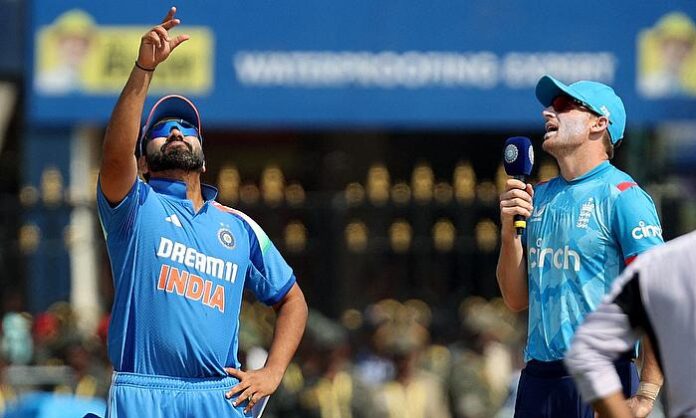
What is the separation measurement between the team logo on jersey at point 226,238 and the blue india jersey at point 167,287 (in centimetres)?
1

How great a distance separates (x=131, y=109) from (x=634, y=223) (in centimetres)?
183

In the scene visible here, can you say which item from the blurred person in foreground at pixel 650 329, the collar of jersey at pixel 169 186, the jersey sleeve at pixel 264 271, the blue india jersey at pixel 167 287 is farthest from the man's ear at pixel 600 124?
the blurred person in foreground at pixel 650 329

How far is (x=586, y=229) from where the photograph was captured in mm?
5242

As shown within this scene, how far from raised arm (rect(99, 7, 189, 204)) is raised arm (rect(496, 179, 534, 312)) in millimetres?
1371

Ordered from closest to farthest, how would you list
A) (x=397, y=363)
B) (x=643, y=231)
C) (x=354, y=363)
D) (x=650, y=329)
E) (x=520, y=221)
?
(x=650, y=329)
(x=643, y=231)
(x=520, y=221)
(x=397, y=363)
(x=354, y=363)

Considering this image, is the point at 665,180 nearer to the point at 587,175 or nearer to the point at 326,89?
the point at 326,89

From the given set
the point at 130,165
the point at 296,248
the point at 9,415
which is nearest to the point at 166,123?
the point at 130,165

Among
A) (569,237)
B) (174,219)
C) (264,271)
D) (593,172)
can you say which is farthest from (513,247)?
(174,219)

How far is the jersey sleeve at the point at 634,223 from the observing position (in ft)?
16.8

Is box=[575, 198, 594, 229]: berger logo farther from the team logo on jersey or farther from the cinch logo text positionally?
the team logo on jersey

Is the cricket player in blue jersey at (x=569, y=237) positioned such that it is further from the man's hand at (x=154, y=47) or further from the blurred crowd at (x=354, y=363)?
the blurred crowd at (x=354, y=363)

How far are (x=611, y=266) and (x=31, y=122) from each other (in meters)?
8.91

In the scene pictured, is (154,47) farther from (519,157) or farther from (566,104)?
(566,104)

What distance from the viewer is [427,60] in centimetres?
1334
